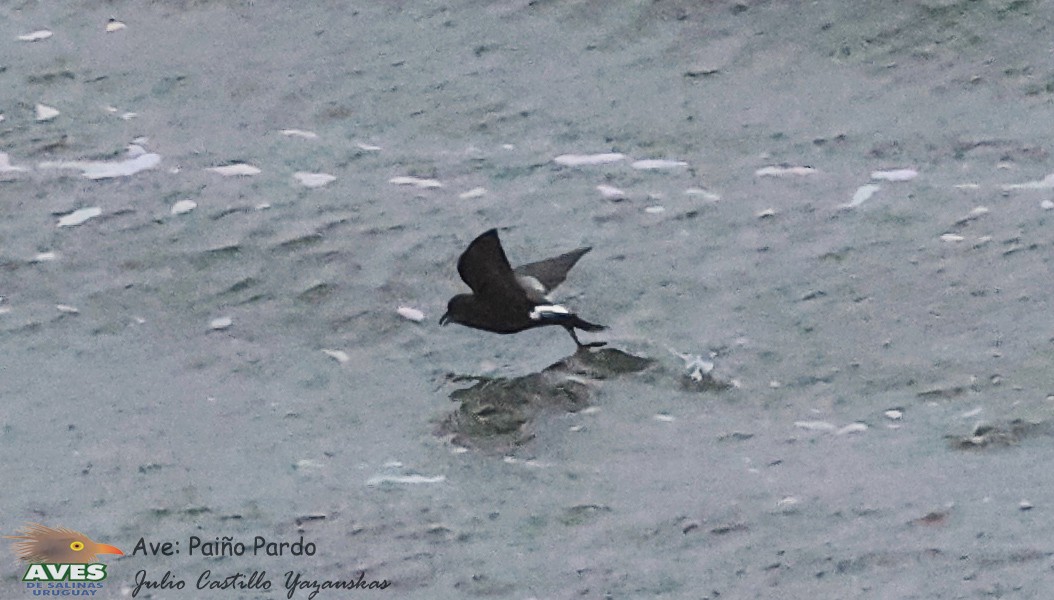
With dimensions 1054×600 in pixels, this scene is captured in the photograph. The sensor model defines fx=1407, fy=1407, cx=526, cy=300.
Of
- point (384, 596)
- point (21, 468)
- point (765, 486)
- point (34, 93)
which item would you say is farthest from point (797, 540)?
point (34, 93)

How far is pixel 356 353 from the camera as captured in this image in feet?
12.7

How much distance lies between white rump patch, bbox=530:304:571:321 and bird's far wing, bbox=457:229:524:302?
55 millimetres

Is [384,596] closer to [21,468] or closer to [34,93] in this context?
[21,468]

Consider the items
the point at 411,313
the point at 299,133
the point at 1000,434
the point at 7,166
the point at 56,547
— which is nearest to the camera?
the point at 56,547

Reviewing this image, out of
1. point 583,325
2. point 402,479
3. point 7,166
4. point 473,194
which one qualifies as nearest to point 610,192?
point 473,194

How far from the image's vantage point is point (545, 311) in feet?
12.0

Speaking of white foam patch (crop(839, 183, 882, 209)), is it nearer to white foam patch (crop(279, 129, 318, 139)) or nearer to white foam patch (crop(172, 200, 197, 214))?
white foam patch (crop(279, 129, 318, 139))

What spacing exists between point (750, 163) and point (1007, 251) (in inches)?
36.0

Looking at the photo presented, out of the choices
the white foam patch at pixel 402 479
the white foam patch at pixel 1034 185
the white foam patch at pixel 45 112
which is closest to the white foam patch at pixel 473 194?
the white foam patch at pixel 402 479

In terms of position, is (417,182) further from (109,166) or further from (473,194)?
(109,166)

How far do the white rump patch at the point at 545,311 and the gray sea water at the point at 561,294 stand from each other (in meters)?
0.17

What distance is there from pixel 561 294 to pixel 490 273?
0.54 metres

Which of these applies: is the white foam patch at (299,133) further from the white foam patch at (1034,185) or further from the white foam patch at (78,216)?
the white foam patch at (1034,185)

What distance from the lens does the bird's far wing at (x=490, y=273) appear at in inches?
139
